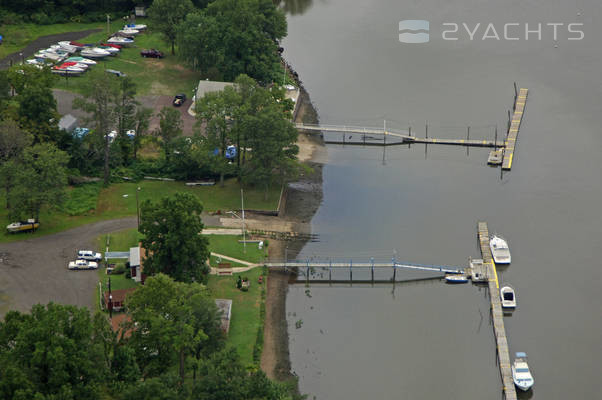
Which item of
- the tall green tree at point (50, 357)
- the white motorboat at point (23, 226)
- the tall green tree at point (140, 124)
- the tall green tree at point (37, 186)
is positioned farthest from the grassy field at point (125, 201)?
the tall green tree at point (50, 357)

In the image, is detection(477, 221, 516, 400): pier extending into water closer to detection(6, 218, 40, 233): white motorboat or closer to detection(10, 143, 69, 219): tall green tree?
detection(10, 143, 69, 219): tall green tree

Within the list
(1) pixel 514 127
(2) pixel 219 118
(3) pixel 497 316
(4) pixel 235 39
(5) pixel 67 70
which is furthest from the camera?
(5) pixel 67 70

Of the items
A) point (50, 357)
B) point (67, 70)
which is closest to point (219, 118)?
point (67, 70)

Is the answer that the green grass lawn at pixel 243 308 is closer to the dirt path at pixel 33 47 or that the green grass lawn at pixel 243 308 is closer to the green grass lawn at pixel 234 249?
the green grass lawn at pixel 234 249

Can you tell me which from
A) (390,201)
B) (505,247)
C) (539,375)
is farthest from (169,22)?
(539,375)

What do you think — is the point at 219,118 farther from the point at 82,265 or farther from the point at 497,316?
the point at 497,316

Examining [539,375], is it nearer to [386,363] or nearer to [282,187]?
[386,363]
